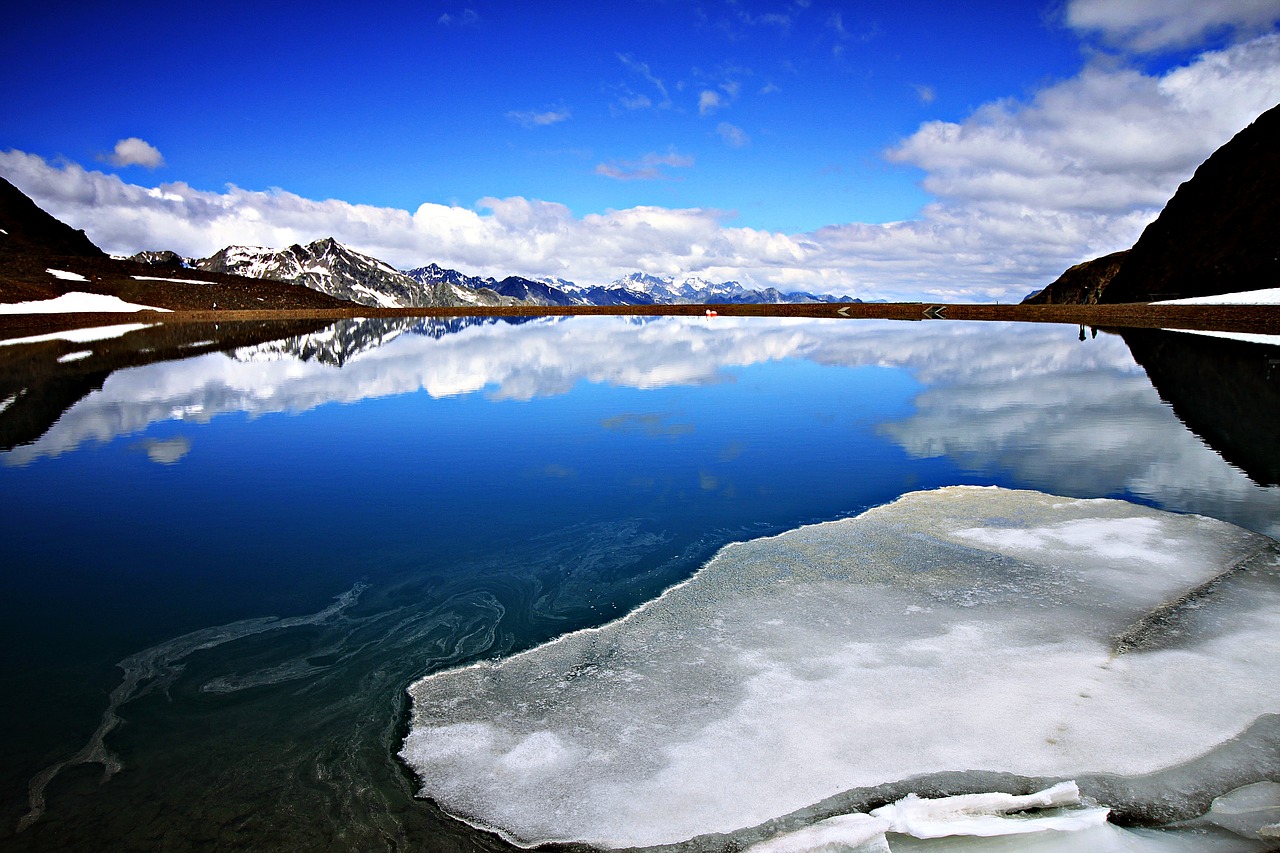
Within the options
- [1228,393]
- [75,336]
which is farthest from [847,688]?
[75,336]

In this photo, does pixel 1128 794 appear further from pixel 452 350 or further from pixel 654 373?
pixel 452 350

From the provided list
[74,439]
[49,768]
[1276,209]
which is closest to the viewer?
[49,768]

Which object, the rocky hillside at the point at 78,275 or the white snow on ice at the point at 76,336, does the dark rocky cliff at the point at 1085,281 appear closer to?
the white snow on ice at the point at 76,336

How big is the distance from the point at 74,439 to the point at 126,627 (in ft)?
46.9

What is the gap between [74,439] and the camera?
1933 centimetres

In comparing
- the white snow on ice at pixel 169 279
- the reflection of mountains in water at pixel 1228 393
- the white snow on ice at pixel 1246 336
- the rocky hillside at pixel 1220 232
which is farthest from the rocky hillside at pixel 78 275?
the rocky hillside at pixel 1220 232

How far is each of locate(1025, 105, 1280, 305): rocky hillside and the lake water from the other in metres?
65.9

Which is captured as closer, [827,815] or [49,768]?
[827,815]

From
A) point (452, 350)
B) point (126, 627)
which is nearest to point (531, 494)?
point (126, 627)

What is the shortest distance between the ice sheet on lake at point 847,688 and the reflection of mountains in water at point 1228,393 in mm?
7706

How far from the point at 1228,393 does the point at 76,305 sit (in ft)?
339

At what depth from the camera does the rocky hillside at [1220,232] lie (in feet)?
261

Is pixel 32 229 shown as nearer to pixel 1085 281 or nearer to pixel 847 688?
pixel 847 688

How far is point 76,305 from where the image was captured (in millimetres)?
83000
